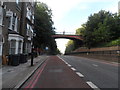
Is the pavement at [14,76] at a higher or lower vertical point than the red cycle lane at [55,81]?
higher

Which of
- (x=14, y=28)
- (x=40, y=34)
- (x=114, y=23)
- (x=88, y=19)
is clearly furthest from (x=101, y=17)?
(x=14, y=28)

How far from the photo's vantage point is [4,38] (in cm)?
1454

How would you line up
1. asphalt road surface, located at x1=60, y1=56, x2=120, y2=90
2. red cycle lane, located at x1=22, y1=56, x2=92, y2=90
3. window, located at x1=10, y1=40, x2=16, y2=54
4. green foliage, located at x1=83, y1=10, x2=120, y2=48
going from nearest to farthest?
red cycle lane, located at x1=22, y1=56, x2=92, y2=90 → asphalt road surface, located at x1=60, y1=56, x2=120, y2=90 → window, located at x1=10, y1=40, x2=16, y2=54 → green foliage, located at x1=83, y1=10, x2=120, y2=48

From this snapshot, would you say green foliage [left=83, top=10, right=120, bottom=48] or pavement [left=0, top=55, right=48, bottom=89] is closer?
pavement [left=0, top=55, right=48, bottom=89]

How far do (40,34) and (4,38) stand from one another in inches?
843

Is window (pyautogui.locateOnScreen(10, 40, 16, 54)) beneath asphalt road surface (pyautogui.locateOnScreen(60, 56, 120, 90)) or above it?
above

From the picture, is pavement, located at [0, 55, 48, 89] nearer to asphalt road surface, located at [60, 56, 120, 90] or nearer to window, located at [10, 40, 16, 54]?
asphalt road surface, located at [60, 56, 120, 90]

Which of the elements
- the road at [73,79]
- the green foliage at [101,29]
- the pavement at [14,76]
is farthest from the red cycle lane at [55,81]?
the green foliage at [101,29]

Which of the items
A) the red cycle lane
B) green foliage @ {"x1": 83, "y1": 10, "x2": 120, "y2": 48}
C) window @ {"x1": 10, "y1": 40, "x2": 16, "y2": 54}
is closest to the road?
the red cycle lane

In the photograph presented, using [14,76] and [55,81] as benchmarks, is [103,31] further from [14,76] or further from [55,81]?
[14,76]

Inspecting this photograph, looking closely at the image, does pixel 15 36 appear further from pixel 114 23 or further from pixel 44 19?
pixel 114 23

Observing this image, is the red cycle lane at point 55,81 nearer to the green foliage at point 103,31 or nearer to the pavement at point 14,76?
the pavement at point 14,76

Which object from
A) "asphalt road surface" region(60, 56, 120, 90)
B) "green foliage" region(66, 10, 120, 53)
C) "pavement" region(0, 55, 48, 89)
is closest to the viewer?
"pavement" region(0, 55, 48, 89)

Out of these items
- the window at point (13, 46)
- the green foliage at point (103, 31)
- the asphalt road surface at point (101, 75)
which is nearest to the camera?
the asphalt road surface at point (101, 75)
